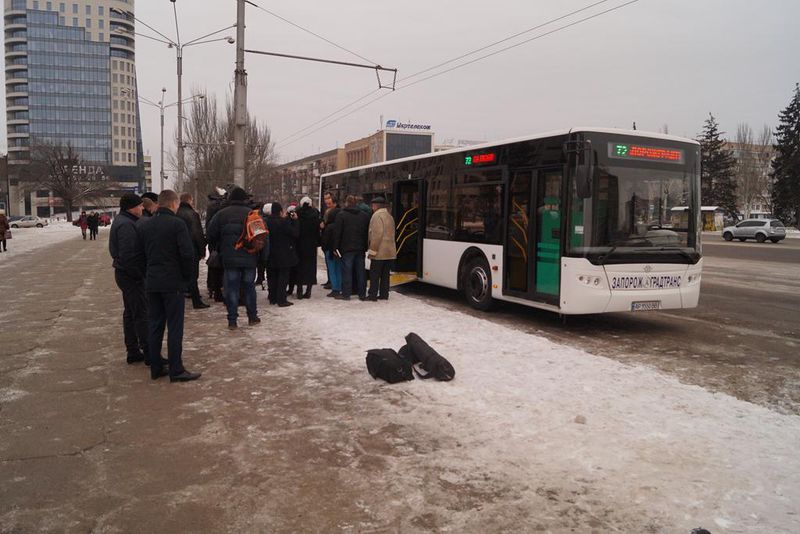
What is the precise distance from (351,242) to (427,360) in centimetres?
522

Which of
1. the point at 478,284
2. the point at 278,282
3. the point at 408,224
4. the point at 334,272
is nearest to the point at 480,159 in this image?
the point at 478,284

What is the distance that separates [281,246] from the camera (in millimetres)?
10336

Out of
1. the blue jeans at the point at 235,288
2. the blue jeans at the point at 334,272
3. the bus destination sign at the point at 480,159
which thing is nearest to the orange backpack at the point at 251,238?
the blue jeans at the point at 235,288

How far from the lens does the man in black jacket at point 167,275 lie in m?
6.03

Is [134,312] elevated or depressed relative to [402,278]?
elevated

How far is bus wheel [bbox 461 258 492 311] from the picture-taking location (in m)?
10.5

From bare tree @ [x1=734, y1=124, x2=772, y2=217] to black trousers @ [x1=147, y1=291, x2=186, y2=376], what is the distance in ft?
291

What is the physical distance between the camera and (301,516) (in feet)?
11.4

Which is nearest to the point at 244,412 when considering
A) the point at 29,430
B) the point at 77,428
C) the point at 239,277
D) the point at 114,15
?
the point at 77,428

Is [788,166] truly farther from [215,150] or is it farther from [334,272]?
[334,272]

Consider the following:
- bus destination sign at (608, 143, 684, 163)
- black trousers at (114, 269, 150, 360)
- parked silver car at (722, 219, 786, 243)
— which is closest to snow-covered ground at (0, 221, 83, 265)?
black trousers at (114, 269, 150, 360)

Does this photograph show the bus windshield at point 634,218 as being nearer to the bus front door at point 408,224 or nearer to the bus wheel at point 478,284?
the bus wheel at point 478,284

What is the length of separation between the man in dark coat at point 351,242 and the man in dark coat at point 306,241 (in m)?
0.43

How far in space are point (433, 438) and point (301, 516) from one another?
1440 millimetres
